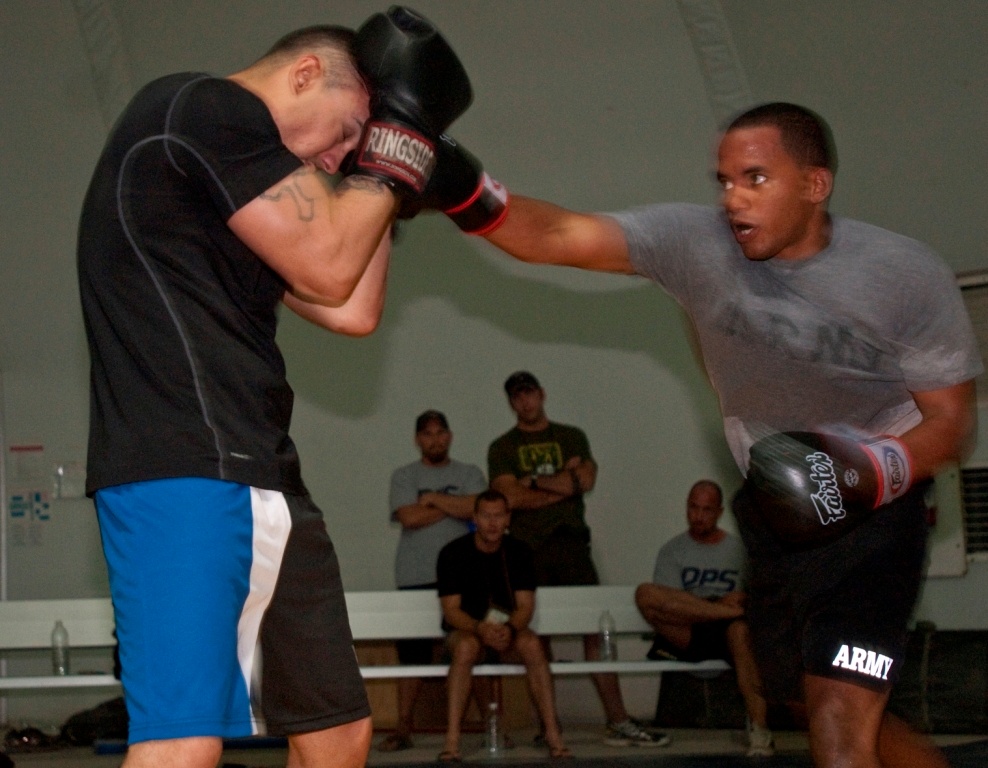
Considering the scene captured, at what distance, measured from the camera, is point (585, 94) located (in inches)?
298

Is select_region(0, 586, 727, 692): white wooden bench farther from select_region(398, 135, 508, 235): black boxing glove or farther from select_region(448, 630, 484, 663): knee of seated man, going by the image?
select_region(398, 135, 508, 235): black boxing glove

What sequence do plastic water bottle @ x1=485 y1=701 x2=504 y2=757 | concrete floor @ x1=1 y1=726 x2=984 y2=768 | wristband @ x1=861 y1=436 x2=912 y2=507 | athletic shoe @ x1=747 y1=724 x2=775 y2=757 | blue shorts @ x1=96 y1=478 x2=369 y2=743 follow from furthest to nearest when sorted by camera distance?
plastic water bottle @ x1=485 y1=701 x2=504 y2=757 < concrete floor @ x1=1 y1=726 x2=984 y2=768 < athletic shoe @ x1=747 y1=724 x2=775 y2=757 < wristband @ x1=861 y1=436 x2=912 y2=507 < blue shorts @ x1=96 y1=478 x2=369 y2=743

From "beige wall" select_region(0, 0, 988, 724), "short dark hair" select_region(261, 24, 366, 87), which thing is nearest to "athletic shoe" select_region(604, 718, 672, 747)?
"beige wall" select_region(0, 0, 988, 724)

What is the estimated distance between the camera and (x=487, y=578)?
6109 millimetres

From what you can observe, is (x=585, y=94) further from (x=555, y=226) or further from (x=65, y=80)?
(x=555, y=226)

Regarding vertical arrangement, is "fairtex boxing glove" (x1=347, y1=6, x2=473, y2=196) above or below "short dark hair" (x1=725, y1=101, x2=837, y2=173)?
below

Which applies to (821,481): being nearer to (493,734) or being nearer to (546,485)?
(493,734)

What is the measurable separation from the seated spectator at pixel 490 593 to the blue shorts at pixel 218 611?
394 centimetres

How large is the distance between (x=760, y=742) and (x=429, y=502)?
2206 mm

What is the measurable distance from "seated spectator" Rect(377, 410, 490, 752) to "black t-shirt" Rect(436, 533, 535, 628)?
1.66 ft

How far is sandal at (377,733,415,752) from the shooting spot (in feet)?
20.3

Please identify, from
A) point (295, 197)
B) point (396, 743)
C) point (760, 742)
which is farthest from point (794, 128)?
point (396, 743)

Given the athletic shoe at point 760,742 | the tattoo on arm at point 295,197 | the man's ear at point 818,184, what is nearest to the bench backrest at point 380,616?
the athletic shoe at point 760,742

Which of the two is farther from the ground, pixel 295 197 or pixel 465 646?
pixel 295 197
